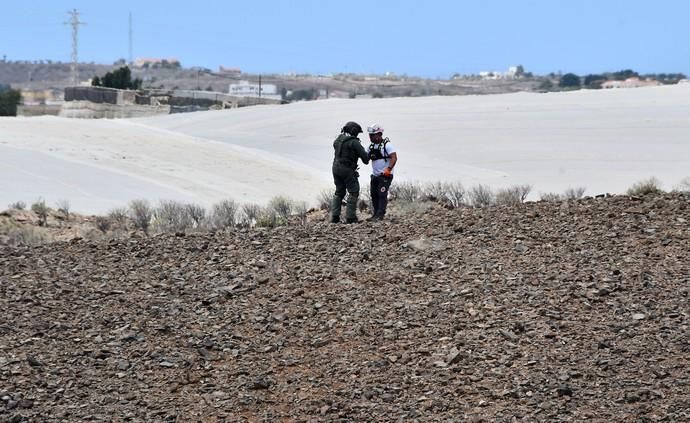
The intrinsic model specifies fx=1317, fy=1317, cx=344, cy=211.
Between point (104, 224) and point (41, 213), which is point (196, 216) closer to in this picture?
point (104, 224)

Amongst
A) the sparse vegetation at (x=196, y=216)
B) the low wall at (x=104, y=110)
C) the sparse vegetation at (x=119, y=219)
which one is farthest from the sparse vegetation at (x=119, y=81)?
the sparse vegetation at (x=196, y=216)

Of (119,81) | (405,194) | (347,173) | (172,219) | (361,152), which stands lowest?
(119,81)

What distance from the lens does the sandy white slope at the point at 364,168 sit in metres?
30.7

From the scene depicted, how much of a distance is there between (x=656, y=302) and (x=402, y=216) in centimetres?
650

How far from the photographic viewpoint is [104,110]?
2391 inches

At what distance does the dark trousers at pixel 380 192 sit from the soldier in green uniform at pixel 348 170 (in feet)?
0.78

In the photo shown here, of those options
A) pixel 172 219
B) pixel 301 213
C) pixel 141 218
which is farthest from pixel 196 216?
pixel 301 213

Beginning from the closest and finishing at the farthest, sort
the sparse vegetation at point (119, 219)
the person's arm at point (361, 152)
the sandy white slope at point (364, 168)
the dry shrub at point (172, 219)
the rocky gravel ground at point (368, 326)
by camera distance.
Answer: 1. the rocky gravel ground at point (368, 326)
2. the person's arm at point (361, 152)
3. the dry shrub at point (172, 219)
4. the sparse vegetation at point (119, 219)
5. the sandy white slope at point (364, 168)

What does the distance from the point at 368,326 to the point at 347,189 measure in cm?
669

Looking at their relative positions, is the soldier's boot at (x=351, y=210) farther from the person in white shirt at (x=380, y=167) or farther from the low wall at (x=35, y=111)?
the low wall at (x=35, y=111)

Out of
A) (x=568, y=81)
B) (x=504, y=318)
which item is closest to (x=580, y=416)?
(x=504, y=318)

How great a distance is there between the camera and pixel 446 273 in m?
11.6

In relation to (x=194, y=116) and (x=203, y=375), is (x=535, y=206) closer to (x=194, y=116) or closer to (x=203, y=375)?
(x=203, y=375)

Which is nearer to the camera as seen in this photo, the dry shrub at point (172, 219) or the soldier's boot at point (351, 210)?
the soldier's boot at point (351, 210)
